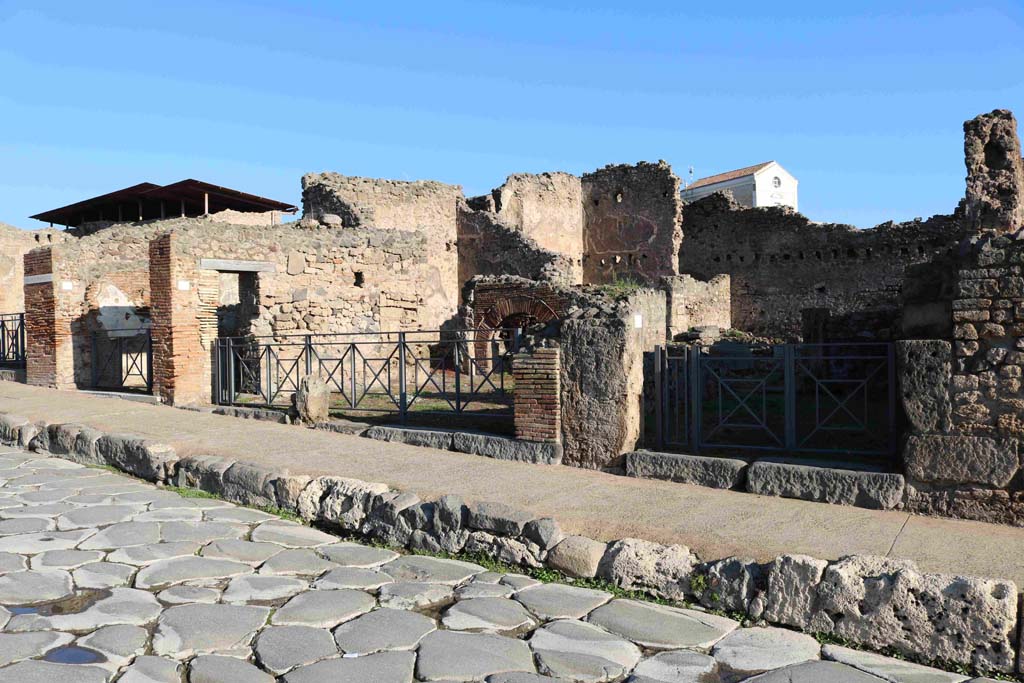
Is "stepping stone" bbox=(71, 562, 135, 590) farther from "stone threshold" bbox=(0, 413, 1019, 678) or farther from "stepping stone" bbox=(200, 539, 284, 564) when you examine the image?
"stone threshold" bbox=(0, 413, 1019, 678)

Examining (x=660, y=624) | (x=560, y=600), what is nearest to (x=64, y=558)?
(x=560, y=600)

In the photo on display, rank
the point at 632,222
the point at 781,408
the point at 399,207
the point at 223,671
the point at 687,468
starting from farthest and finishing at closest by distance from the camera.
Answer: the point at 632,222 < the point at 399,207 < the point at 781,408 < the point at 687,468 < the point at 223,671

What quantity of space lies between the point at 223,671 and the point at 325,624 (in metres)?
0.61

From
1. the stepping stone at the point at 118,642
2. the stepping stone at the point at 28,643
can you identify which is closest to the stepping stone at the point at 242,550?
the stepping stone at the point at 118,642

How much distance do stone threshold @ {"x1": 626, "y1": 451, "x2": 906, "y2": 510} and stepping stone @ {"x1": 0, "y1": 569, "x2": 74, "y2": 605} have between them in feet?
13.7

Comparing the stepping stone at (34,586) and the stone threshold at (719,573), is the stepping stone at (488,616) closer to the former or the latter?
the stone threshold at (719,573)

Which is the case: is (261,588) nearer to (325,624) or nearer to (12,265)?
(325,624)

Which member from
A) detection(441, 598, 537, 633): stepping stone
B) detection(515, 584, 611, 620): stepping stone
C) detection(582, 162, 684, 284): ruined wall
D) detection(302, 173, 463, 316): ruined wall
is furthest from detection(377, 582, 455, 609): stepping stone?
detection(582, 162, 684, 284): ruined wall

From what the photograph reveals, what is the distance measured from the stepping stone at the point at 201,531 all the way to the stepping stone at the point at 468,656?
7.28 feet

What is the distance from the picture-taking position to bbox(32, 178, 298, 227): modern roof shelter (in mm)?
27219

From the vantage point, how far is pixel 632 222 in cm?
2594

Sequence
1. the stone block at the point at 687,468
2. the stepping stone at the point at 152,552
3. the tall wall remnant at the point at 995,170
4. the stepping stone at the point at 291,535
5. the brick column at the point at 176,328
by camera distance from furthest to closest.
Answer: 1. the tall wall remnant at the point at 995,170
2. the brick column at the point at 176,328
3. the stone block at the point at 687,468
4. the stepping stone at the point at 291,535
5. the stepping stone at the point at 152,552

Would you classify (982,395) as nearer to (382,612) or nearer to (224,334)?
(382,612)

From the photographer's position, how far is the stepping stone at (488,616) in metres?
3.86
